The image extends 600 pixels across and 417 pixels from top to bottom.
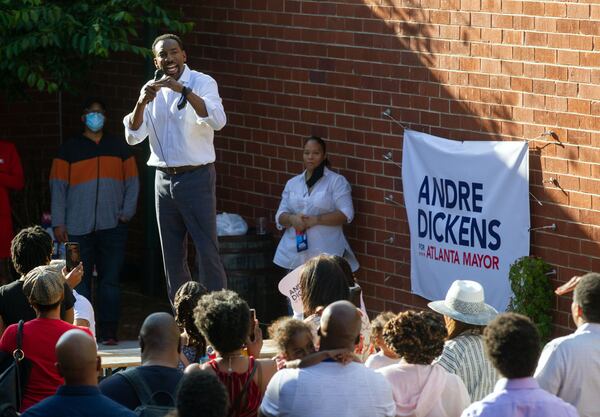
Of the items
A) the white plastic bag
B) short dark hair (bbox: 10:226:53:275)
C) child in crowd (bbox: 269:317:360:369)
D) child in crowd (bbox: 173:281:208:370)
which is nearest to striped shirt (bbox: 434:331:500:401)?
child in crowd (bbox: 269:317:360:369)

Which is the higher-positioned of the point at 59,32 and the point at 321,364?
the point at 59,32

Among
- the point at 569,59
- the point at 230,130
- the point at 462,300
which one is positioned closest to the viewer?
the point at 462,300

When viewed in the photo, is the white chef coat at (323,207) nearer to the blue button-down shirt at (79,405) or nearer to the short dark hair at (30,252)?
the short dark hair at (30,252)

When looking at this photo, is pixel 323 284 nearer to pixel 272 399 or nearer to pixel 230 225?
pixel 272 399

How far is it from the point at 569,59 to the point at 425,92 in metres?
1.45

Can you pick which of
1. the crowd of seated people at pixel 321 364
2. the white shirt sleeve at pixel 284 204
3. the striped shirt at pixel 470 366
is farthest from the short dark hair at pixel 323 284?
the white shirt sleeve at pixel 284 204

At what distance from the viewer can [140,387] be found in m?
5.35

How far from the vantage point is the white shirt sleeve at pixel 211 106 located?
30.1ft

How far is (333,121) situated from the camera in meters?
10.9

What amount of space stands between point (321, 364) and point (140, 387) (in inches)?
29.0

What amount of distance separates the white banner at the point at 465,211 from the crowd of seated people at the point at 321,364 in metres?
2.91

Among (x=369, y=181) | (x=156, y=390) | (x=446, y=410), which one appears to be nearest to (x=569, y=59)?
(x=369, y=181)

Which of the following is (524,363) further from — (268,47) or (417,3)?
(268,47)

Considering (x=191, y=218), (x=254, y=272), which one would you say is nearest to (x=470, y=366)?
(x=191, y=218)
